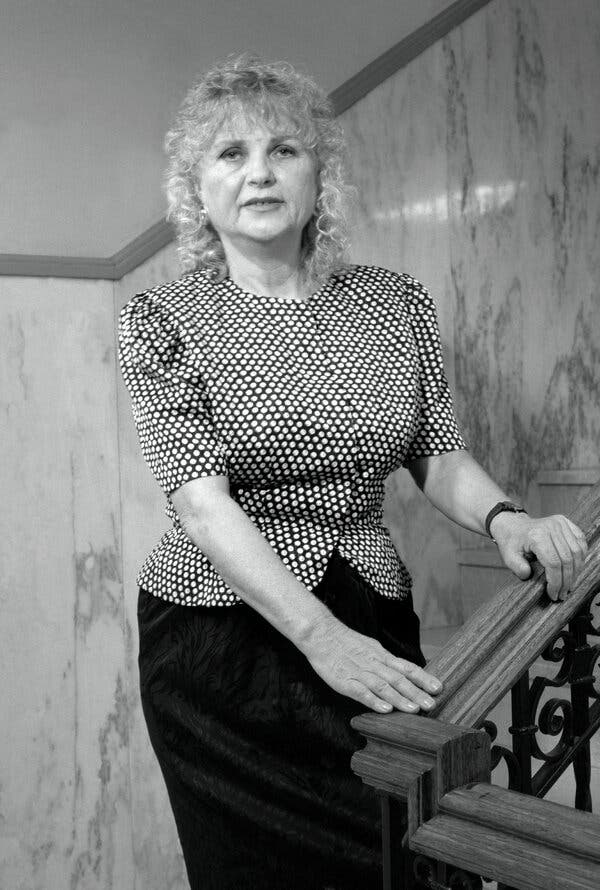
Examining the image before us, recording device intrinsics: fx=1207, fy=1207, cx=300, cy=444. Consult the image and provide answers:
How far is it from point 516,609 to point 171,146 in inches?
45.8

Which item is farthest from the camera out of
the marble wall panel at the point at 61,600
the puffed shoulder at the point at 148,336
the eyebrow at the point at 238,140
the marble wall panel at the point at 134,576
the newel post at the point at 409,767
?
the marble wall panel at the point at 134,576

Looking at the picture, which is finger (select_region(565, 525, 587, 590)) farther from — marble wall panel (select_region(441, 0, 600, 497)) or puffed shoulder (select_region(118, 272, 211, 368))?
marble wall panel (select_region(441, 0, 600, 497))

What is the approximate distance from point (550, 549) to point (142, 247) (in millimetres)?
2227

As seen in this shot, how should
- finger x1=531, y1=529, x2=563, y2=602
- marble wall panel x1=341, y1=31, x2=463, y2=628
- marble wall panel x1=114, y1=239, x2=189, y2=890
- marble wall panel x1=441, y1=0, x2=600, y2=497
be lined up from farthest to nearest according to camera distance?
marble wall panel x1=441, y1=0, x2=600, y2=497 → marble wall panel x1=341, y1=31, x2=463, y2=628 → marble wall panel x1=114, y1=239, x2=189, y2=890 → finger x1=531, y1=529, x2=563, y2=602

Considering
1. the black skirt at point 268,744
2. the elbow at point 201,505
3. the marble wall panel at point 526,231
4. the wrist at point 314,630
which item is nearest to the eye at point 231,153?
the elbow at point 201,505

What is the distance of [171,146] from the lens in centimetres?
239

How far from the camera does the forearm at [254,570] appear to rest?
1.95m

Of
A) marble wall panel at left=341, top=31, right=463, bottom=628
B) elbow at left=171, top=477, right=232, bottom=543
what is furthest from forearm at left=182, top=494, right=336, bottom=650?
marble wall panel at left=341, top=31, right=463, bottom=628

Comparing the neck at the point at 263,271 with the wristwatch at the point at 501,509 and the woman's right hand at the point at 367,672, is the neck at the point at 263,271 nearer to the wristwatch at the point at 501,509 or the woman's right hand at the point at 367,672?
the wristwatch at the point at 501,509

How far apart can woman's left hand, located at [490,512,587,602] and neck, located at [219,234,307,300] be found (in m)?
0.64

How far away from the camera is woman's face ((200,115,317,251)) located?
2.26 m

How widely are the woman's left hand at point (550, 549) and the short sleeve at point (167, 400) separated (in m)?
0.52

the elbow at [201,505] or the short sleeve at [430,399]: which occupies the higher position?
the short sleeve at [430,399]

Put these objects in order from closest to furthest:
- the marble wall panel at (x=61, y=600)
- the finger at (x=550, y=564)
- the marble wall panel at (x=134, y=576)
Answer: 1. the finger at (x=550, y=564)
2. the marble wall panel at (x=61, y=600)
3. the marble wall panel at (x=134, y=576)
